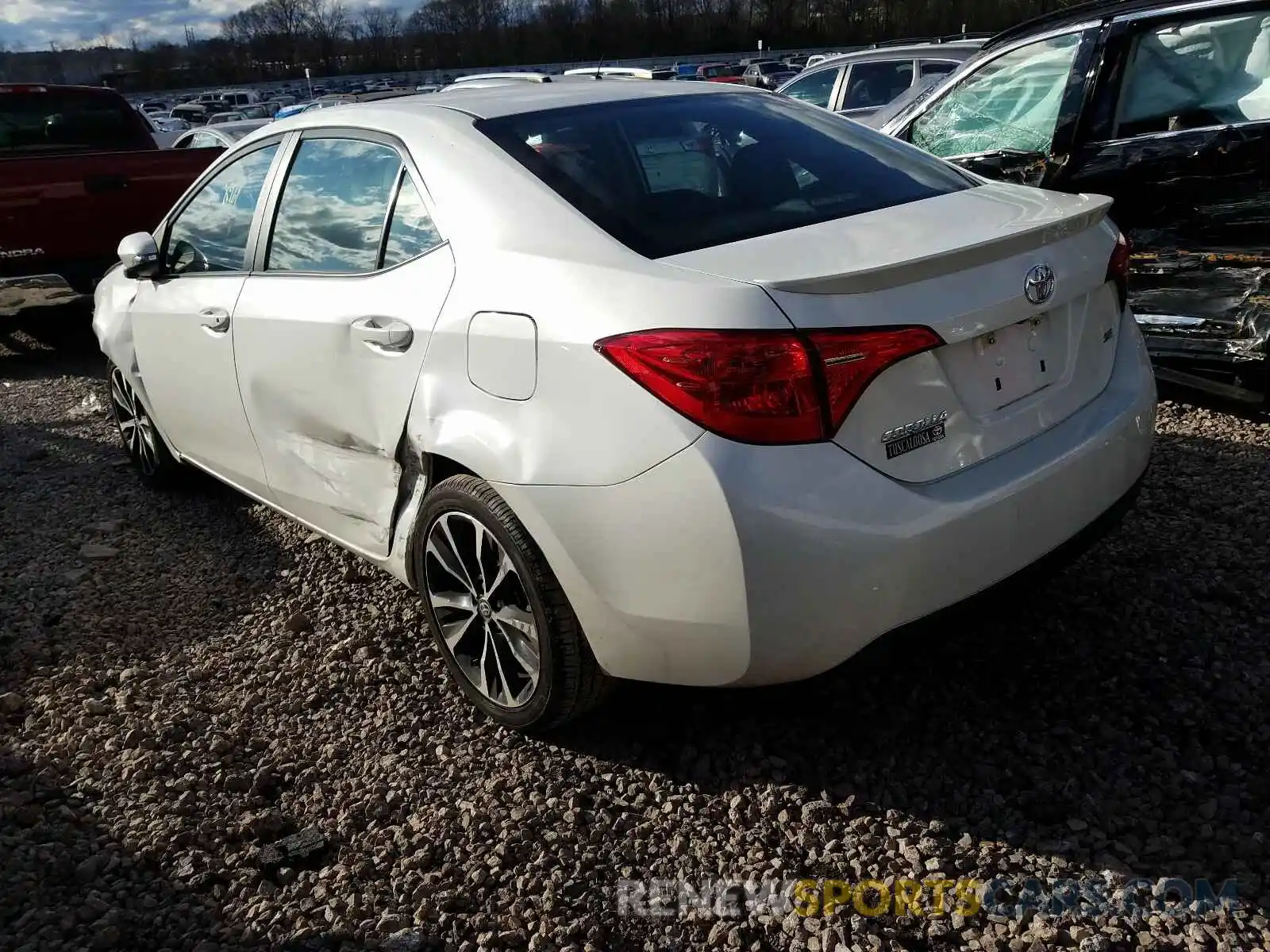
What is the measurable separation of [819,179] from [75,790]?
2.53m

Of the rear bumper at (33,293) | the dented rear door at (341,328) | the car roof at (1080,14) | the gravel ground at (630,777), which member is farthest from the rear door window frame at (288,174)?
the rear bumper at (33,293)

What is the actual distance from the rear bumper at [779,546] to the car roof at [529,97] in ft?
4.04

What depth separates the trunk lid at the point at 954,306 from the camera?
2.11 meters

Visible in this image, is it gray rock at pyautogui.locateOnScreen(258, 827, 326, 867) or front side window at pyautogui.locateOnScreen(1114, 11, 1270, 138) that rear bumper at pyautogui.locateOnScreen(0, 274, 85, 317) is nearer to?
gray rock at pyautogui.locateOnScreen(258, 827, 326, 867)

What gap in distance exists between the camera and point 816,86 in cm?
1167

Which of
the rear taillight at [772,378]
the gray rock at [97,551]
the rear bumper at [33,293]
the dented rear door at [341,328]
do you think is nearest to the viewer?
the rear taillight at [772,378]

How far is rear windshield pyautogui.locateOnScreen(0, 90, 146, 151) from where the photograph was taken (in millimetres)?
8023

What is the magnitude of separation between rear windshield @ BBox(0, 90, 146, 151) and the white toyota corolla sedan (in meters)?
6.02

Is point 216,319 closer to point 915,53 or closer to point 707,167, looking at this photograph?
point 707,167

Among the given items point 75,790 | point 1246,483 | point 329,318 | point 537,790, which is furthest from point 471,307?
point 1246,483

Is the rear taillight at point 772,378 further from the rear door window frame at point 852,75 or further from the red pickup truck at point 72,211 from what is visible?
→ the rear door window frame at point 852,75

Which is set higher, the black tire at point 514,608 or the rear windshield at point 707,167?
the rear windshield at point 707,167

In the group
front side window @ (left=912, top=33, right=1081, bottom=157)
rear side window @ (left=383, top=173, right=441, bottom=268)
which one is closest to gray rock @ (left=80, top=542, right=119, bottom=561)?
rear side window @ (left=383, top=173, right=441, bottom=268)

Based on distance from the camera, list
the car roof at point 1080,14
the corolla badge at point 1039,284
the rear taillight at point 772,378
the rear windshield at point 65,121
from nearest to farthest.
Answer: the rear taillight at point 772,378
the corolla badge at point 1039,284
the car roof at point 1080,14
the rear windshield at point 65,121
